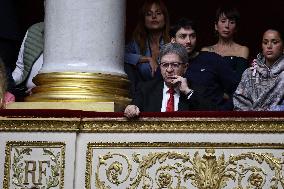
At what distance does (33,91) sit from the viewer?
6.73 metres

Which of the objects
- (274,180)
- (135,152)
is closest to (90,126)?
(135,152)

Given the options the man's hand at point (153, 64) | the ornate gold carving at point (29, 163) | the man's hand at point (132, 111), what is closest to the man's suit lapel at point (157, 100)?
the man's hand at point (132, 111)

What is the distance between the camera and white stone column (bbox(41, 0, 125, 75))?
6.54 meters

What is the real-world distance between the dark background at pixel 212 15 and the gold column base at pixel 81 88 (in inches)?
116

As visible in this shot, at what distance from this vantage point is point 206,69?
6809 mm

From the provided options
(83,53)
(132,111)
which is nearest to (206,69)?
(83,53)

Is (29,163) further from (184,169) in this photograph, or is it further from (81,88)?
(184,169)

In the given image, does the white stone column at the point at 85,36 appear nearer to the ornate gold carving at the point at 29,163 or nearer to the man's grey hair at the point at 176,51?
the man's grey hair at the point at 176,51

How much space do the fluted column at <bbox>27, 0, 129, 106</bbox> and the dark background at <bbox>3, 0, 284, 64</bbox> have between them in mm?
→ 2854

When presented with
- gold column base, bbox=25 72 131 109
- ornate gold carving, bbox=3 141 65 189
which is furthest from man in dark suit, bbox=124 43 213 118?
ornate gold carving, bbox=3 141 65 189

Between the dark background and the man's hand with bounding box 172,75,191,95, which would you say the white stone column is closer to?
the man's hand with bounding box 172,75,191,95

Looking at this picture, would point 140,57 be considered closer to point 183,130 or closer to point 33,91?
point 33,91

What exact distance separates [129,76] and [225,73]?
87cm

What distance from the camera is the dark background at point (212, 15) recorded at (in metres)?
9.49
